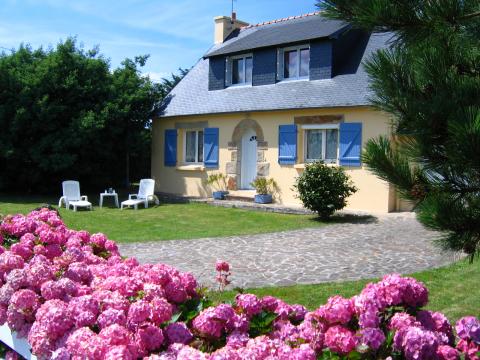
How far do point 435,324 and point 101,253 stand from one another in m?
3.26

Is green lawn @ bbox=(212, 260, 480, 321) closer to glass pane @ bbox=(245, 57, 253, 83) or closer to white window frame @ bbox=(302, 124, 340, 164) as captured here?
white window frame @ bbox=(302, 124, 340, 164)

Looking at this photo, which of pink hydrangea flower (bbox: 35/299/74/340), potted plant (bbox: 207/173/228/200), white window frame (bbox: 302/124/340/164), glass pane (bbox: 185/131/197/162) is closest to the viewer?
pink hydrangea flower (bbox: 35/299/74/340)

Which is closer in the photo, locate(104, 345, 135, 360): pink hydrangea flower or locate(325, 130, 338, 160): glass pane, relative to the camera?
locate(104, 345, 135, 360): pink hydrangea flower

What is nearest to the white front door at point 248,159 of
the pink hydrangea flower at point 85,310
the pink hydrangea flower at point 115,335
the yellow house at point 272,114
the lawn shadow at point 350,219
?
the yellow house at point 272,114

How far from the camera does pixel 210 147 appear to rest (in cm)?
1856

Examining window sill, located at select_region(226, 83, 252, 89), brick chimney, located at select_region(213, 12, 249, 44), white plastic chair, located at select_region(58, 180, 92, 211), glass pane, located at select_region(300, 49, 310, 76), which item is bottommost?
white plastic chair, located at select_region(58, 180, 92, 211)

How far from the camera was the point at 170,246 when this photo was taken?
9844mm

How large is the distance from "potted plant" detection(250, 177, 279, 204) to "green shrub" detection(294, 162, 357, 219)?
2909mm

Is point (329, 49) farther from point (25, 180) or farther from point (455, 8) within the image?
point (455, 8)

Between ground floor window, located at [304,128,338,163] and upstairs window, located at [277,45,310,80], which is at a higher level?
upstairs window, located at [277,45,310,80]

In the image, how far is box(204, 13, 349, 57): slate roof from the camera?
16.6m

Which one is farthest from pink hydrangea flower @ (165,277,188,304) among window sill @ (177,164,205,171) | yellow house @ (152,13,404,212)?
window sill @ (177,164,205,171)

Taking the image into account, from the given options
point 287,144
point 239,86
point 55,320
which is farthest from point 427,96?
point 239,86

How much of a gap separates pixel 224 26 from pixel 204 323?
783 inches
